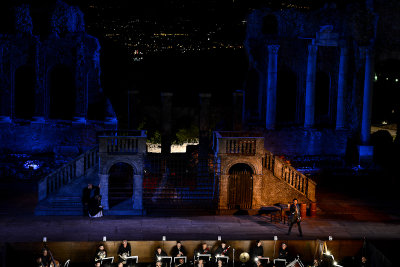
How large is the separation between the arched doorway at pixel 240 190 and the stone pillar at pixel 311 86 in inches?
448

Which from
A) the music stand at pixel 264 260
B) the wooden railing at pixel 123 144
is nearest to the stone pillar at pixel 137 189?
the wooden railing at pixel 123 144

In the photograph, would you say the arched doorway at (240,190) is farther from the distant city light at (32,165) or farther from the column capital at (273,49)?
the distant city light at (32,165)

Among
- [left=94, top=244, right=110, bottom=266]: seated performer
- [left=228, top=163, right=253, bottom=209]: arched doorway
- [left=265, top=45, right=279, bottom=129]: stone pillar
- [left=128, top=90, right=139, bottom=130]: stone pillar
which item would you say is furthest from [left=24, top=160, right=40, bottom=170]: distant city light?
[left=265, top=45, right=279, bottom=129]: stone pillar

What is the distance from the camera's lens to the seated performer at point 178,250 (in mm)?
20656

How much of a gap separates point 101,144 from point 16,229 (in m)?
5.28

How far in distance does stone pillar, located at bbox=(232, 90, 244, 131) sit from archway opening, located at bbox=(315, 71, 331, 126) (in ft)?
20.0

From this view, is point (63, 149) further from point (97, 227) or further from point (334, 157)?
point (334, 157)

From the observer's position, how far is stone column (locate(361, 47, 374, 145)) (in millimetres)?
35594

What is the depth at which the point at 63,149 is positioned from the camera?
3356cm

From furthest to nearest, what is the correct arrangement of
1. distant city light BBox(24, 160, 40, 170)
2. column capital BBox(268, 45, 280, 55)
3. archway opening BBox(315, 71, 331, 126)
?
archway opening BBox(315, 71, 331, 126) < column capital BBox(268, 45, 280, 55) < distant city light BBox(24, 160, 40, 170)

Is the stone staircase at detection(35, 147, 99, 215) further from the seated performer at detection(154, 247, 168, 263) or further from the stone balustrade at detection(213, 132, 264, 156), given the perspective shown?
the seated performer at detection(154, 247, 168, 263)

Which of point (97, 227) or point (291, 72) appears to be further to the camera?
point (291, 72)

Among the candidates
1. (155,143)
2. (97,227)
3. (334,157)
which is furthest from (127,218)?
(334,157)

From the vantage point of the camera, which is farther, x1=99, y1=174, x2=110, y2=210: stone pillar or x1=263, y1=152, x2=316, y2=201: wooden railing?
x1=263, y1=152, x2=316, y2=201: wooden railing
